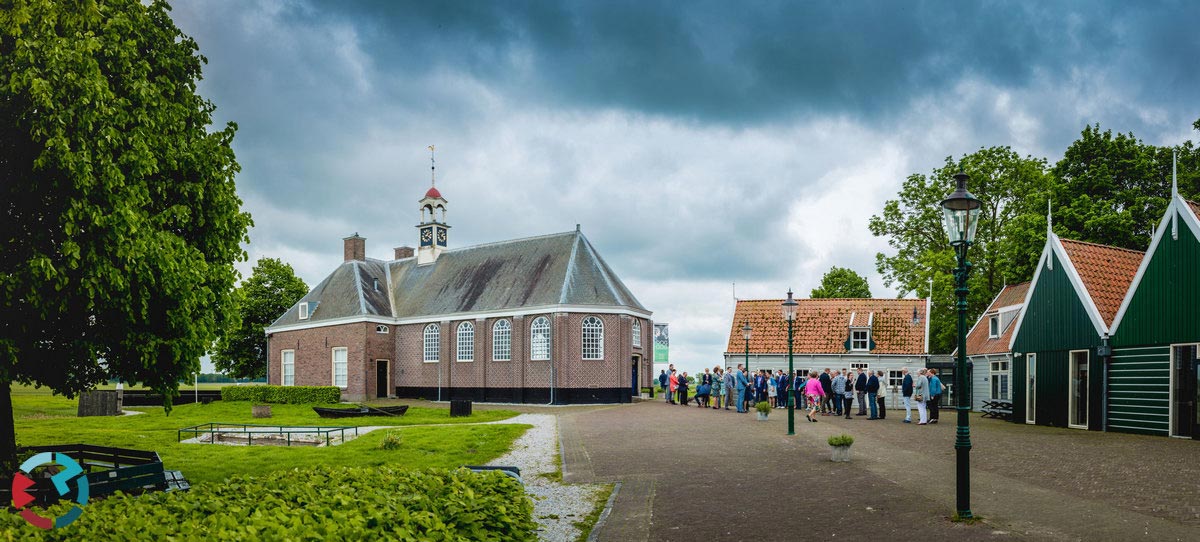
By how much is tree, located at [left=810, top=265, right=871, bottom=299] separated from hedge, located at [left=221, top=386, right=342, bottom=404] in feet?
136

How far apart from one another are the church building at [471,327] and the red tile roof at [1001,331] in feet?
56.8

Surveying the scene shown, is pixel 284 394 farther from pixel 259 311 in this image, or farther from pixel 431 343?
pixel 259 311

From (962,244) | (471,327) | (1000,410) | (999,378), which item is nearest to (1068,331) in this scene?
(1000,410)

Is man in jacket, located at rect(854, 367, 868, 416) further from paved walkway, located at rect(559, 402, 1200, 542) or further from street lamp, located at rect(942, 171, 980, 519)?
street lamp, located at rect(942, 171, 980, 519)

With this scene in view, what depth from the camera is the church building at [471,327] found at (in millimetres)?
41906

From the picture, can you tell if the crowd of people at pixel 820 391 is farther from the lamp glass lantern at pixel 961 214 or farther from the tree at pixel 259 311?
the tree at pixel 259 311

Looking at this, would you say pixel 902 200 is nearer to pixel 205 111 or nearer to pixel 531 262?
pixel 531 262

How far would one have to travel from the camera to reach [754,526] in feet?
31.3

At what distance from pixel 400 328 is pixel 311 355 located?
6.61 meters

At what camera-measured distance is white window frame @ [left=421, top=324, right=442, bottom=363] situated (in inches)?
1880

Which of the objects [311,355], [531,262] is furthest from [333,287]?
[531,262]

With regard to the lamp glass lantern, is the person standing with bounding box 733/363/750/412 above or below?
below
